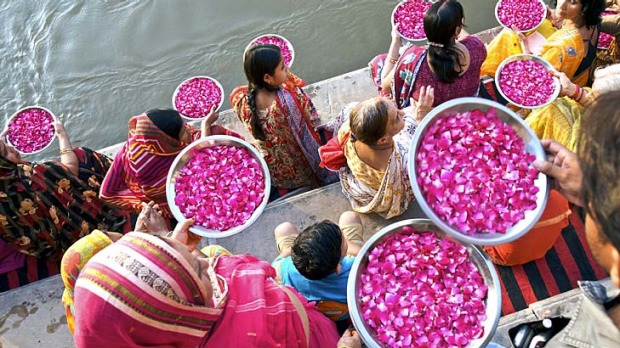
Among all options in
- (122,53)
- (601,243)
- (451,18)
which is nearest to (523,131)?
(601,243)

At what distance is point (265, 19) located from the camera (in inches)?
224

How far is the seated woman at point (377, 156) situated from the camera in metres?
2.55

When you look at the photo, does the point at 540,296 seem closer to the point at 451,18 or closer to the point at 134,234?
the point at 451,18

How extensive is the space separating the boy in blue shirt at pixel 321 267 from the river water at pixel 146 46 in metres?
3.25

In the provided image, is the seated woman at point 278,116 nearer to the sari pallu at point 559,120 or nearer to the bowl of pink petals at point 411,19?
the bowl of pink petals at point 411,19

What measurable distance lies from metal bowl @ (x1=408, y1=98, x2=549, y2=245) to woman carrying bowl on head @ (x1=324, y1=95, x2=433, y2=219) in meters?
0.54

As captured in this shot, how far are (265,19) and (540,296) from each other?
4.43 m

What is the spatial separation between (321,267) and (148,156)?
4.75 feet

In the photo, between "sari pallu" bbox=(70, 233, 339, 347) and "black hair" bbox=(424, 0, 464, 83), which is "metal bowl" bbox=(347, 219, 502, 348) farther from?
"black hair" bbox=(424, 0, 464, 83)

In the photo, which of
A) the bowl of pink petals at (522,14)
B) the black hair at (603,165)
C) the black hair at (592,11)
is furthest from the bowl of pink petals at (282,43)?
the black hair at (603,165)

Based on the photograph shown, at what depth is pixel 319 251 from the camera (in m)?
2.20

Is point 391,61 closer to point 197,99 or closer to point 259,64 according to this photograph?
point 259,64

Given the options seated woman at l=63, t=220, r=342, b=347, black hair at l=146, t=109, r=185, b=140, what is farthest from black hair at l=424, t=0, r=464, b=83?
seated woman at l=63, t=220, r=342, b=347

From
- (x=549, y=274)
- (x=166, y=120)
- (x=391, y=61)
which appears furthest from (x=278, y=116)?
(x=549, y=274)
